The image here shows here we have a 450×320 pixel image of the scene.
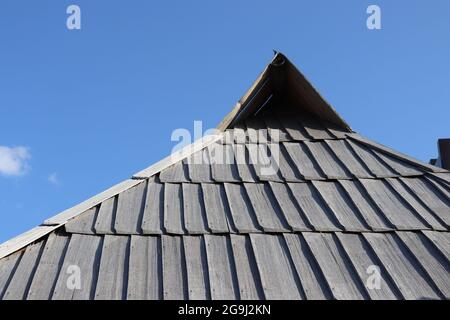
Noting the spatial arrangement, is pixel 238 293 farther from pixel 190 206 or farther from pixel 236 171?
pixel 236 171

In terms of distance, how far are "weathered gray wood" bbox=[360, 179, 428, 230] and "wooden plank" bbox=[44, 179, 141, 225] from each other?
2179mm

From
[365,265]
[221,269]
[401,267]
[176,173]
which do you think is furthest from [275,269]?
[176,173]

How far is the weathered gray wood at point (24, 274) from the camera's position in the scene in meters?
3.56

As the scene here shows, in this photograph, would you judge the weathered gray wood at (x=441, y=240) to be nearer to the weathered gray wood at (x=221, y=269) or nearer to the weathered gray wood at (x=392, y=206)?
the weathered gray wood at (x=392, y=206)

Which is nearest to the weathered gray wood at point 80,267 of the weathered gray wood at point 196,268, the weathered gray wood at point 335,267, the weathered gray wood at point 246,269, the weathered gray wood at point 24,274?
the weathered gray wood at point 24,274

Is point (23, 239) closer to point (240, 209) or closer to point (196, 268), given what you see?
point (196, 268)

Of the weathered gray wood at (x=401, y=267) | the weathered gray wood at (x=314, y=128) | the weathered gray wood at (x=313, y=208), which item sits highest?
the weathered gray wood at (x=314, y=128)

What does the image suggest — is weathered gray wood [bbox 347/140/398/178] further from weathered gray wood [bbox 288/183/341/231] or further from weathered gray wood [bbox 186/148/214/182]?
weathered gray wood [bbox 186/148/214/182]

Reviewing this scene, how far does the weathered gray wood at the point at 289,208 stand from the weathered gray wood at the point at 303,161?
1.06ft

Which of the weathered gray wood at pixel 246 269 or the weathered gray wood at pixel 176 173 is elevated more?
the weathered gray wood at pixel 176 173

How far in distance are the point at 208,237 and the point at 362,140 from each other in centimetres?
234

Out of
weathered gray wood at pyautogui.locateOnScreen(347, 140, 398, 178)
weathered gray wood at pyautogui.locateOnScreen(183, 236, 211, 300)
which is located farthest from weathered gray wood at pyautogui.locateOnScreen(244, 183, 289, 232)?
weathered gray wood at pyautogui.locateOnScreen(347, 140, 398, 178)

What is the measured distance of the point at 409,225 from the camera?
4305mm

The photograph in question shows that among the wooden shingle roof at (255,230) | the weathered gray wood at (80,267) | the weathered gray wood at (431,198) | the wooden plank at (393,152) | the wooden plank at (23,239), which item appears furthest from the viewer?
the wooden plank at (393,152)
